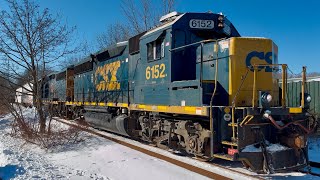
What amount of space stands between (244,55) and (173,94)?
1897 mm

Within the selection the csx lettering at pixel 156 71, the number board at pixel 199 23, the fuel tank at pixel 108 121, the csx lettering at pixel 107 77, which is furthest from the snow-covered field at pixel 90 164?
the number board at pixel 199 23

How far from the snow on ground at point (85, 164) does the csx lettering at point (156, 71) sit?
6.97ft

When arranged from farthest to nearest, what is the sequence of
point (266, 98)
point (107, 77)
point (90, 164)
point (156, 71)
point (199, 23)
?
point (107, 77) < point (156, 71) < point (199, 23) < point (90, 164) < point (266, 98)

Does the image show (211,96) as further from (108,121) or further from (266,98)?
(108,121)

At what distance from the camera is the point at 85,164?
23.1 feet

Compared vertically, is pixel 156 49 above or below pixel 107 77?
above

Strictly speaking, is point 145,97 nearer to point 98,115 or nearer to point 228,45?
point 228,45

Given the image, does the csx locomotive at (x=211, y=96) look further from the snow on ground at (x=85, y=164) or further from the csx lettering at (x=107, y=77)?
the snow on ground at (x=85, y=164)

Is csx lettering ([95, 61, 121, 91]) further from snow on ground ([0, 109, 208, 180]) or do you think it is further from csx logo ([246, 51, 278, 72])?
csx logo ([246, 51, 278, 72])

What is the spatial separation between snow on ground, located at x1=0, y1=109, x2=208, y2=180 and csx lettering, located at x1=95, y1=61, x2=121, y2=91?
3.05 m

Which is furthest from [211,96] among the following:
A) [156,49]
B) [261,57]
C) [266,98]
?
[156,49]

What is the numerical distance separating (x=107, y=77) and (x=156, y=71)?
4.98 m

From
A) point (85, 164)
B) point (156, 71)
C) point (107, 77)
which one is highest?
point (107, 77)

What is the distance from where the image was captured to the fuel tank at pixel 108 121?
33.6 ft
